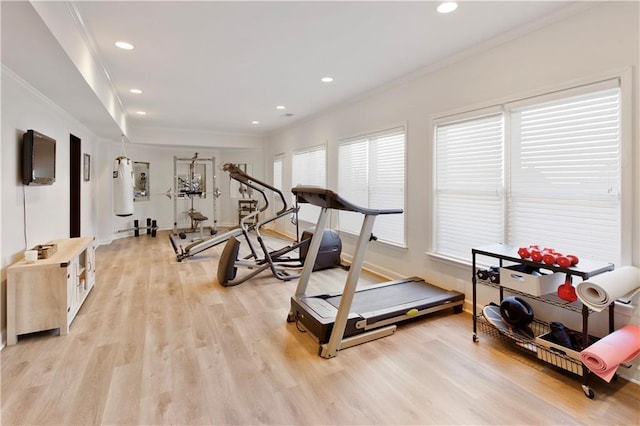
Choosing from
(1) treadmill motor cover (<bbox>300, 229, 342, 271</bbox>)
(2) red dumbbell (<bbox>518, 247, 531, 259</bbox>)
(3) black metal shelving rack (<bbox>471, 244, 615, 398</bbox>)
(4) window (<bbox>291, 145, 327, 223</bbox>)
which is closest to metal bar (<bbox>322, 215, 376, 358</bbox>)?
(3) black metal shelving rack (<bbox>471, 244, 615, 398</bbox>)

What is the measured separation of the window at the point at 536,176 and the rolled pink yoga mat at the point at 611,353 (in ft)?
1.72

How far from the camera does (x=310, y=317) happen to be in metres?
2.74

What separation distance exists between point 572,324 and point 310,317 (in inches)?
79.3

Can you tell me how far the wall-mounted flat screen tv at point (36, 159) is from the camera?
118 inches

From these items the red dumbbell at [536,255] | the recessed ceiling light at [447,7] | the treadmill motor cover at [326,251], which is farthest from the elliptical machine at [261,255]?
the red dumbbell at [536,255]

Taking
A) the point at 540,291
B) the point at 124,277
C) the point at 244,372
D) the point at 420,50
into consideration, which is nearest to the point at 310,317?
the point at 244,372

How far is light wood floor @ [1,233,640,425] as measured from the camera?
183cm

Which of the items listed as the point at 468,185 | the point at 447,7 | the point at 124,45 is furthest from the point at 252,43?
the point at 468,185

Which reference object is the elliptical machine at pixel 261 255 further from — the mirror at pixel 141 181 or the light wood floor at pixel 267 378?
the mirror at pixel 141 181

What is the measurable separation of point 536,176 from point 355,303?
190 cm

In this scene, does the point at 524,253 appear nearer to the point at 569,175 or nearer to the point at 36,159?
the point at 569,175

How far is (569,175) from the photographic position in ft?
8.34

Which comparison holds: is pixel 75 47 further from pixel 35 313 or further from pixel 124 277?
pixel 124 277

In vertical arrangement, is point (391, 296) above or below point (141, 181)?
below
